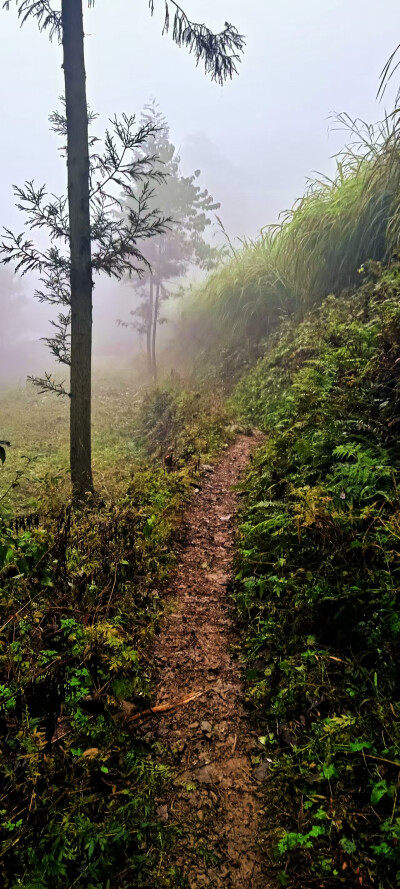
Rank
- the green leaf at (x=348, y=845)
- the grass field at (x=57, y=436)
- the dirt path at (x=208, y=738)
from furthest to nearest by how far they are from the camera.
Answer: the grass field at (x=57, y=436)
the dirt path at (x=208, y=738)
the green leaf at (x=348, y=845)

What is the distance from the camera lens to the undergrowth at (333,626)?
187 centimetres

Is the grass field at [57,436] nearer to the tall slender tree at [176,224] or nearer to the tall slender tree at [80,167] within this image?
the tall slender tree at [80,167]

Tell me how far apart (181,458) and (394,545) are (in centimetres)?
480

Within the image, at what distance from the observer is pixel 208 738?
8.20ft

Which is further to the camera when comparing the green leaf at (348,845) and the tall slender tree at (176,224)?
the tall slender tree at (176,224)

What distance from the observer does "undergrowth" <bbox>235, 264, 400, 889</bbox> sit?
187 cm

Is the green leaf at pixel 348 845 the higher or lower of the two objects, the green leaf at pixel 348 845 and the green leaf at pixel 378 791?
the lower

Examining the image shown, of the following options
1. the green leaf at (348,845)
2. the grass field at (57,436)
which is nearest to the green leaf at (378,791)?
the green leaf at (348,845)

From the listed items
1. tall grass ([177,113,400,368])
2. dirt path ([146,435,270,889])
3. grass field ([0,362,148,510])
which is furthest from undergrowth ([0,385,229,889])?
tall grass ([177,113,400,368])

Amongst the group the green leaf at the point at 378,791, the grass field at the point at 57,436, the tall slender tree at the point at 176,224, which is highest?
the tall slender tree at the point at 176,224

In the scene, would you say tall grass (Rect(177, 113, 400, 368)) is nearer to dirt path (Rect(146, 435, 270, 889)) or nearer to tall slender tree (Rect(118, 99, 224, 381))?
dirt path (Rect(146, 435, 270, 889))

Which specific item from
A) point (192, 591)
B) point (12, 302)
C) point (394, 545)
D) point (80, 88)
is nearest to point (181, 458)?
point (192, 591)

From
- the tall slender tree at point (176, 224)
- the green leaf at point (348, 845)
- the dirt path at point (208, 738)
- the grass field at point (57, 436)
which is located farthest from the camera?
the tall slender tree at point (176, 224)

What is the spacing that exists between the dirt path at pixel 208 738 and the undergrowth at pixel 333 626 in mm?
133
